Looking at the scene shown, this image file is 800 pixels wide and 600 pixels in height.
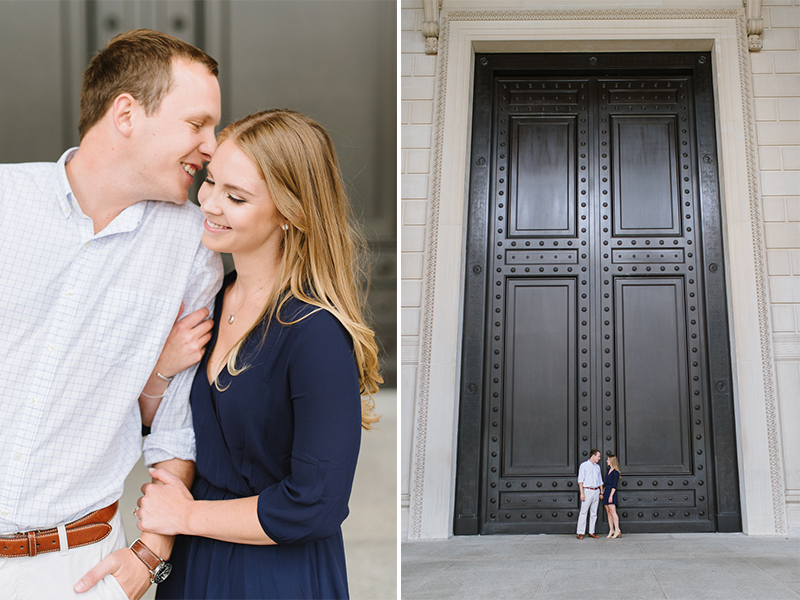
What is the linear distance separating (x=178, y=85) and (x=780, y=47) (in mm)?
6291

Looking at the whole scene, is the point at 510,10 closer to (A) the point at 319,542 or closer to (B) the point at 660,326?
(B) the point at 660,326

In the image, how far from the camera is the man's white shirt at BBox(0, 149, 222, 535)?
164 centimetres

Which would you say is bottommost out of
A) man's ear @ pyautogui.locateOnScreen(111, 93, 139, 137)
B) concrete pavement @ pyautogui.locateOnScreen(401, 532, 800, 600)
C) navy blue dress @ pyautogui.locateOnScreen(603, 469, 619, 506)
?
concrete pavement @ pyautogui.locateOnScreen(401, 532, 800, 600)

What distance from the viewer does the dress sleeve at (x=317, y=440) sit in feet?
4.99

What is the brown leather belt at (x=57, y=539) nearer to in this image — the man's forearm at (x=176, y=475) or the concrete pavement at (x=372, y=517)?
the man's forearm at (x=176, y=475)

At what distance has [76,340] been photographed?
1.68 m

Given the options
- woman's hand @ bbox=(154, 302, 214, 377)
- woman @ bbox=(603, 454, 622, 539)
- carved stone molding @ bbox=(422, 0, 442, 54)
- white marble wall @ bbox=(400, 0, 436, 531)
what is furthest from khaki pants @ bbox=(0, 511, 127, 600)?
carved stone molding @ bbox=(422, 0, 442, 54)

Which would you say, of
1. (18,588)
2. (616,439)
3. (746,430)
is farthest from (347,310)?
(746,430)

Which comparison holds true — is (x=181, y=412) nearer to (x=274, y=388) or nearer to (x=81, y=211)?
(x=274, y=388)

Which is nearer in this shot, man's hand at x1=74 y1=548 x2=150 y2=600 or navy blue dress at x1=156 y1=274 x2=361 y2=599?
navy blue dress at x1=156 y1=274 x2=361 y2=599

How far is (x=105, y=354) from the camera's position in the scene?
1715 millimetres

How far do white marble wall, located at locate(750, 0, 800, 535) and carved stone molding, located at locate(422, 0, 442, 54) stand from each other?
316 centimetres

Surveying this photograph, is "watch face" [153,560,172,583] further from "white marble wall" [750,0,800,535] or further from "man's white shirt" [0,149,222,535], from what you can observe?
"white marble wall" [750,0,800,535]

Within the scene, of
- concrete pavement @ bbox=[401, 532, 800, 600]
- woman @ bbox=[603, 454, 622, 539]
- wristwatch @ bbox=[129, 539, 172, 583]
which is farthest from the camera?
woman @ bbox=[603, 454, 622, 539]
